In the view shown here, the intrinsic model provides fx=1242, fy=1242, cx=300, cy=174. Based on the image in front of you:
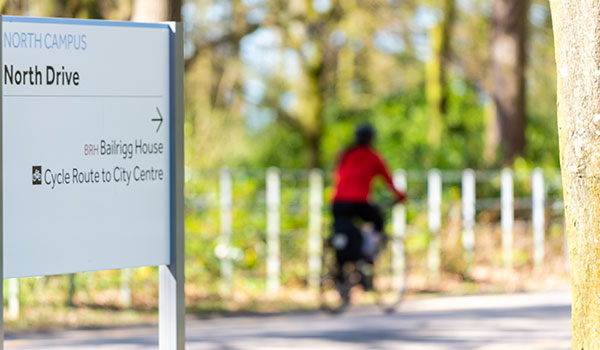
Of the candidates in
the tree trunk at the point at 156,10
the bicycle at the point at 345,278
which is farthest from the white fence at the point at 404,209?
the tree trunk at the point at 156,10

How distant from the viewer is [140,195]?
5738 millimetres

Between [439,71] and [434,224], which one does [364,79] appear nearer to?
[439,71]

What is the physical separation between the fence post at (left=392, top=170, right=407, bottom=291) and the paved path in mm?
510

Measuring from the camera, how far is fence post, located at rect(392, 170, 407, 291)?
13312 mm

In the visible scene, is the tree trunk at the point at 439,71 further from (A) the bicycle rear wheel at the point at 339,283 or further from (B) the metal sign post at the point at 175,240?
(B) the metal sign post at the point at 175,240

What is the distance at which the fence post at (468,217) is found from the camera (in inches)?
612

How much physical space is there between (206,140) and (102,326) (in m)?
9.58

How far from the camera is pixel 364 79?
2752cm

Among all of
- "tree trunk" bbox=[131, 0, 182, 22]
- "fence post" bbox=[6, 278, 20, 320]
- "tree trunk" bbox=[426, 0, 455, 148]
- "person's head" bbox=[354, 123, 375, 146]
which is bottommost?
"fence post" bbox=[6, 278, 20, 320]

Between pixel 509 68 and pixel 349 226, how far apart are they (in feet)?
27.8

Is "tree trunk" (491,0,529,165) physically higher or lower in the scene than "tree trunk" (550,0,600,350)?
higher

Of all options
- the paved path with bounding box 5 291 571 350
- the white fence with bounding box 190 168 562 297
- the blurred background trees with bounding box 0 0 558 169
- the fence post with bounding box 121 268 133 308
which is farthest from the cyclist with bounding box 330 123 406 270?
the blurred background trees with bounding box 0 0 558 169

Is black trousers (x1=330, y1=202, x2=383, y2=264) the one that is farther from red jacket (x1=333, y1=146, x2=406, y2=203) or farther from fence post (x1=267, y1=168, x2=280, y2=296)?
fence post (x1=267, y1=168, x2=280, y2=296)

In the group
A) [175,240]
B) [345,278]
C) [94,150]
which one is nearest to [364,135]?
[345,278]
